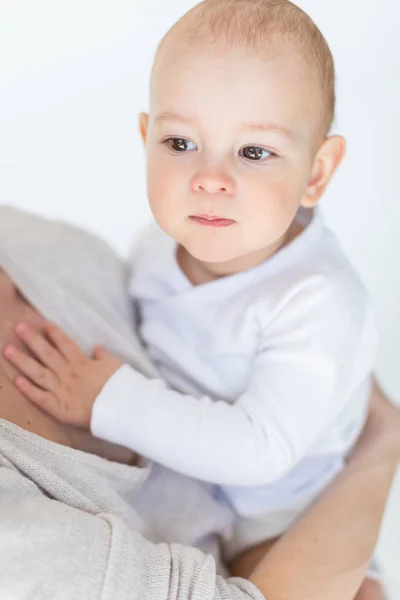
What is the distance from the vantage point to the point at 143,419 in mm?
812

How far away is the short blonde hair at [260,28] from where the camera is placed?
723 mm

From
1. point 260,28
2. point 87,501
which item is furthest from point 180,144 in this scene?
point 87,501

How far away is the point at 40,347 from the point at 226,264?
23 cm

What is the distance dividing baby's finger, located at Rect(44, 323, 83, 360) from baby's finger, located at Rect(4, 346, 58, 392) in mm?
31

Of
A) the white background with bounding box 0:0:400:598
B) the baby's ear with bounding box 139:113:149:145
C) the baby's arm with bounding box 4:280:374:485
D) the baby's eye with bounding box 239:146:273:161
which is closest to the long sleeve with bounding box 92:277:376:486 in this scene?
the baby's arm with bounding box 4:280:374:485

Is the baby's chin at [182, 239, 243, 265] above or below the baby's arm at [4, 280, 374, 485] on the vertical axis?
above

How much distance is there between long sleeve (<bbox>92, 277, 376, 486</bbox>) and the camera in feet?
2.62

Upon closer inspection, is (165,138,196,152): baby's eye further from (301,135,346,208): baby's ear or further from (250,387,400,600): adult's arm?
(250,387,400,600): adult's arm

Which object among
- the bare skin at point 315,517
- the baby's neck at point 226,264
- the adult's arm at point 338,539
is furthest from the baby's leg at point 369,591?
the baby's neck at point 226,264

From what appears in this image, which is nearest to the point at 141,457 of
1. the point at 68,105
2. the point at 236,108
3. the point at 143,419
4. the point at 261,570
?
the point at 143,419

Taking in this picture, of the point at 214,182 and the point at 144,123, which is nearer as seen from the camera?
the point at 214,182

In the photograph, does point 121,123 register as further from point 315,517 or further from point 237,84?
point 315,517

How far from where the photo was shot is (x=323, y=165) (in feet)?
2.74

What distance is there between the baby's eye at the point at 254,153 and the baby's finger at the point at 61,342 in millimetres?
275
